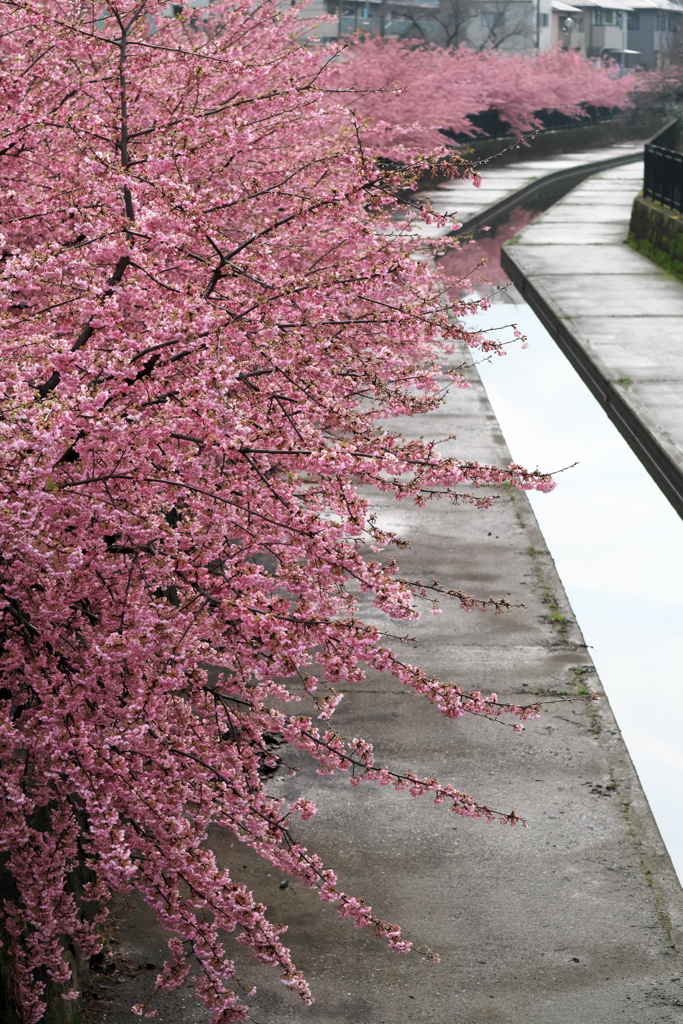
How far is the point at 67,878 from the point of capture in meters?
4.99

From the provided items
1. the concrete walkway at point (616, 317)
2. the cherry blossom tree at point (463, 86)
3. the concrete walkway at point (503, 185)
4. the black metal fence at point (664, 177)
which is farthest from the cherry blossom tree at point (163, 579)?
the concrete walkway at point (503, 185)

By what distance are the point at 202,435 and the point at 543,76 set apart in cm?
5974

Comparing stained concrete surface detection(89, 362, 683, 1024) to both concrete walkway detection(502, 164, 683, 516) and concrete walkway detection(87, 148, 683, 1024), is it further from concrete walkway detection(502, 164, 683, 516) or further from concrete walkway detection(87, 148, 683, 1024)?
concrete walkway detection(502, 164, 683, 516)

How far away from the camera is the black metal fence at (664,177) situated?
23359 mm

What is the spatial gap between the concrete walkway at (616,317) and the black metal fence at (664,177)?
1.19m

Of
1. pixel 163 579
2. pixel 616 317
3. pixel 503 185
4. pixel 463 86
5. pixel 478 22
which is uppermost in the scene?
pixel 478 22

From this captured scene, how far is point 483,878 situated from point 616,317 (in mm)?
13824

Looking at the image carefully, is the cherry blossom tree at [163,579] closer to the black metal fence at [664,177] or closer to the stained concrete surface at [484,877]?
the stained concrete surface at [484,877]

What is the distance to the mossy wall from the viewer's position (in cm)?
2242

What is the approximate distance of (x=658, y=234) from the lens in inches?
946

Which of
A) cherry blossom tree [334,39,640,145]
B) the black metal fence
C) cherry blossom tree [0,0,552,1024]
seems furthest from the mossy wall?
cherry blossom tree [0,0,552,1024]

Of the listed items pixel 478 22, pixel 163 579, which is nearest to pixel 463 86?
pixel 478 22

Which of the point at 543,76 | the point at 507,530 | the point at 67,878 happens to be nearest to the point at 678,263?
the point at 507,530

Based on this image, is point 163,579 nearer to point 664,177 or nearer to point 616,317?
point 616,317
